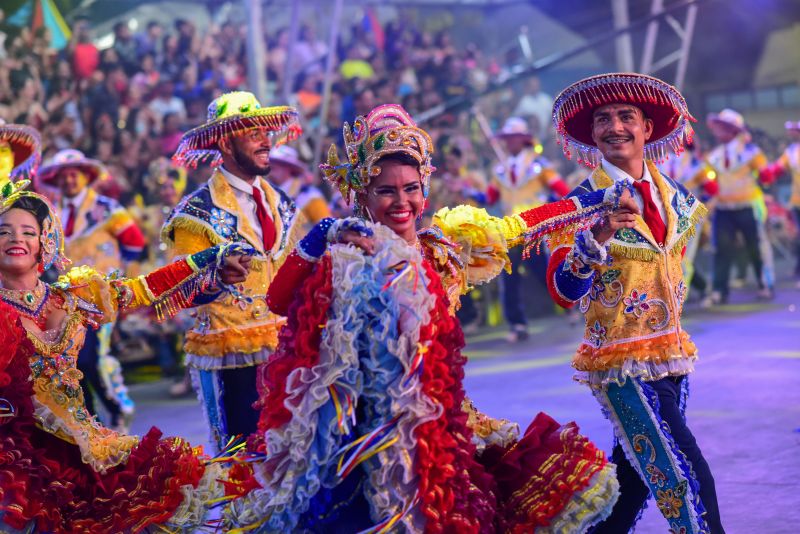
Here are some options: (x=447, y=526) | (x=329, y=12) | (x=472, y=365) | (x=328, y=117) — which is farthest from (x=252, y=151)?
(x=329, y=12)

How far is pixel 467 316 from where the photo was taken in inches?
550

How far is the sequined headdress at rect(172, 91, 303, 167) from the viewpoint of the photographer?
20.1 ft

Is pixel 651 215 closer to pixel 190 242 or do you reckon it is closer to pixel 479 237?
pixel 479 237

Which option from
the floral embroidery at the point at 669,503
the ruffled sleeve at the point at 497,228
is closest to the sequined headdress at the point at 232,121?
the ruffled sleeve at the point at 497,228

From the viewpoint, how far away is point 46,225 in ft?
16.3

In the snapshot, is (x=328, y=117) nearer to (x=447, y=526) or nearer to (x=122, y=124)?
(x=122, y=124)

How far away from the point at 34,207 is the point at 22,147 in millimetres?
2038

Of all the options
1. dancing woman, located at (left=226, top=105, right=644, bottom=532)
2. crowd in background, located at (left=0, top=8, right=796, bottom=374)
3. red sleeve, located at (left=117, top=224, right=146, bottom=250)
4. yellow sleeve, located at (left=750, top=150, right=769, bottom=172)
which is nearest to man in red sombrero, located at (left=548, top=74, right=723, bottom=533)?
dancing woman, located at (left=226, top=105, right=644, bottom=532)

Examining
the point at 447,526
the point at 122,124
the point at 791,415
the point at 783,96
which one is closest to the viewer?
the point at 447,526

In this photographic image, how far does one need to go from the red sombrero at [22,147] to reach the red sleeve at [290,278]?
340 centimetres

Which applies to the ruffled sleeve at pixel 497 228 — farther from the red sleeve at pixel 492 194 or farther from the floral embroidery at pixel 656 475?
the red sleeve at pixel 492 194

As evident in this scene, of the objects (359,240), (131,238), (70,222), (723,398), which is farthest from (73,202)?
(359,240)

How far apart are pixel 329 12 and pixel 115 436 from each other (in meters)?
13.8

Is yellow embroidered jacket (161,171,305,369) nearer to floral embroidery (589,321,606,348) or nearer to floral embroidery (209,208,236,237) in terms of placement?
floral embroidery (209,208,236,237)
